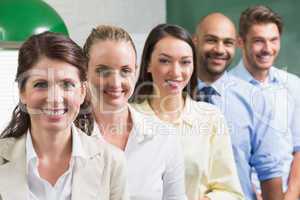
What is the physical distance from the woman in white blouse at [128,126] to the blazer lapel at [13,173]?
0.32 metres

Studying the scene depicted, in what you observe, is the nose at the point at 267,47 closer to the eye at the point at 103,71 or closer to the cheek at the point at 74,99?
the eye at the point at 103,71

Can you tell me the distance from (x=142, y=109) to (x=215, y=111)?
26 cm

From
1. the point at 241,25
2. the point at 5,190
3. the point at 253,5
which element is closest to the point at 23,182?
the point at 5,190

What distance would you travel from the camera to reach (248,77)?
224 centimetres

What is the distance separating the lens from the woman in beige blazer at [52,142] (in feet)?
3.65

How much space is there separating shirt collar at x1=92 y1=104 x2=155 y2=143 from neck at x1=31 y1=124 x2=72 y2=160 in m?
0.25

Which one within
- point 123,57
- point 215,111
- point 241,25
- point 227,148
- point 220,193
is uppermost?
point 241,25

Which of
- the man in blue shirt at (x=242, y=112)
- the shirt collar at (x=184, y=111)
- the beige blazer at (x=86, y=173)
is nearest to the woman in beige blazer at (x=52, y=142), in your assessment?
the beige blazer at (x=86, y=173)

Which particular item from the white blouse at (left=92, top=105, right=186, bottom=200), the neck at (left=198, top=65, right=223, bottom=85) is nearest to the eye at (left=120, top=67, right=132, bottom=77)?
the white blouse at (left=92, top=105, right=186, bottom=200)

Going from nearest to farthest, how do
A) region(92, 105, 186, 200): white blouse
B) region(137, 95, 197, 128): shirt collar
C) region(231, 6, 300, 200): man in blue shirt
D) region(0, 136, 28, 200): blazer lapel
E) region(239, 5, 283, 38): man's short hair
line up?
region(0, 136, 28, 200): blazer lapel, region(92, 105, 186, 200): white blouse, region(137, 95, 197, 128): shirt collar, region(231, 6, 300, 200): man in blue shirt, region(239, 5, 283, 38): man's short hair

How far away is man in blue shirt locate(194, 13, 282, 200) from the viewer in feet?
6.83

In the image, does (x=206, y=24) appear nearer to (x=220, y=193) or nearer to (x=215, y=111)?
(x=215, y=111)

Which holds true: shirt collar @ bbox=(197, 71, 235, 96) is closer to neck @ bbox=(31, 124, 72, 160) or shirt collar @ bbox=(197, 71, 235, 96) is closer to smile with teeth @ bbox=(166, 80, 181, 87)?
smile with teeth @ bbox=(166, 80, 181, 87)

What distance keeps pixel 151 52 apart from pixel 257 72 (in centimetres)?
72
